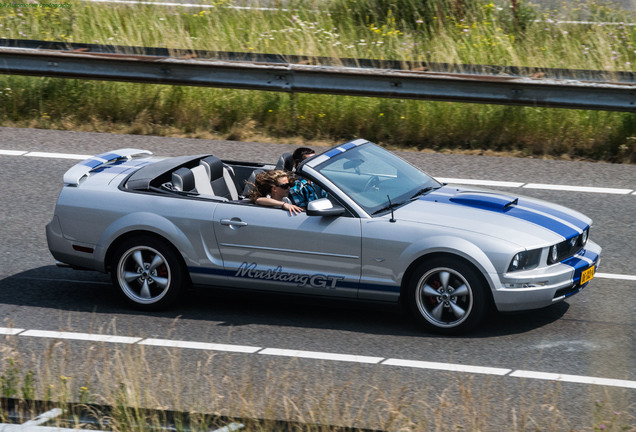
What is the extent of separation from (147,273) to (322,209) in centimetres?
164

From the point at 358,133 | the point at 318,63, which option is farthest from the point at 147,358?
the point at 318,63

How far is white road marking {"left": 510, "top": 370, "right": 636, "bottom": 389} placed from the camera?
639 centimetres

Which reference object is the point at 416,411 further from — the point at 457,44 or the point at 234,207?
the point at 457,44

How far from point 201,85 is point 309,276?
594 centimetres

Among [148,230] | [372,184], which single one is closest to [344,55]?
[372,184]

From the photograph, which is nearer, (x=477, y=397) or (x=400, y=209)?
(x=477, y=397)

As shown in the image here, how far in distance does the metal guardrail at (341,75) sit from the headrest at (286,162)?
401 centimetres

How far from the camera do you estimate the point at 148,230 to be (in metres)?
7.66

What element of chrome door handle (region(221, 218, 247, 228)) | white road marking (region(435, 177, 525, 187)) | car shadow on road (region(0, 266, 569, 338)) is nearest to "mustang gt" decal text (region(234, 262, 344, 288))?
car shadow on road (region(0, 266, 569, 338))

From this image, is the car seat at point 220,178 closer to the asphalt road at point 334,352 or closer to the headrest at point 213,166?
the headrest at point 213,166

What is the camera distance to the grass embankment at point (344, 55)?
12.2 meters

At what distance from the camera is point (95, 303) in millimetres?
8055

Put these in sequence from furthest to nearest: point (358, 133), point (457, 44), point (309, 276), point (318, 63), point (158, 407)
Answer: point (457, 44)
point (318, 63)
point (358, 133)
point (309, 276)
point (158, 407)

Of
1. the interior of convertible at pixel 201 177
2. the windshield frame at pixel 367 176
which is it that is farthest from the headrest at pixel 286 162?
the windshield frame at pixel 367 176
